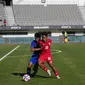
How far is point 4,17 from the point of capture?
2329 inches

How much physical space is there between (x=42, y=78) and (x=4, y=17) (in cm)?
4852

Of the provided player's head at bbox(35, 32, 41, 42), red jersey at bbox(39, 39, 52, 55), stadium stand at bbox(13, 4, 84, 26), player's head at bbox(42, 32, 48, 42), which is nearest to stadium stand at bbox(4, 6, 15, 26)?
stadium stand at bbox(13, 4, 84, 26)

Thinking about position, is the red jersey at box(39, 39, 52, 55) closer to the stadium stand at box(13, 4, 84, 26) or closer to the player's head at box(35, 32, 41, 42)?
the player's head at box(35, 32, 41, 42)

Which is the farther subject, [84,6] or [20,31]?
[84,6]

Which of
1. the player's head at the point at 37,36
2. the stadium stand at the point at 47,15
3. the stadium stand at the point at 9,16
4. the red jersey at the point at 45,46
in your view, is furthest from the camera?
the stadium stand at the point at 47,15

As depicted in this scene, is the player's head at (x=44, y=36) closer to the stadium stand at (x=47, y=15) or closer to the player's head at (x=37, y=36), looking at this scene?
the player's head at (x=37, y=36)

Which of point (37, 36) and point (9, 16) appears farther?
point (9, 16)

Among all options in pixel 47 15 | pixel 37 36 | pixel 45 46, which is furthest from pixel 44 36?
pixel 47 15

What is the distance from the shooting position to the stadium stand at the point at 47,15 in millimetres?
59156

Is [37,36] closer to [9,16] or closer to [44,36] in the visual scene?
[44,36]

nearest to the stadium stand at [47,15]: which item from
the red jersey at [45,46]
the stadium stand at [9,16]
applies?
the stadium stand at [9,16]

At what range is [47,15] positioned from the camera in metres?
60.9

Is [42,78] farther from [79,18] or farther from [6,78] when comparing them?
[79,18]

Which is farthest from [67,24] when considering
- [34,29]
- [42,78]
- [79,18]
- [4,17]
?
[42,78]
